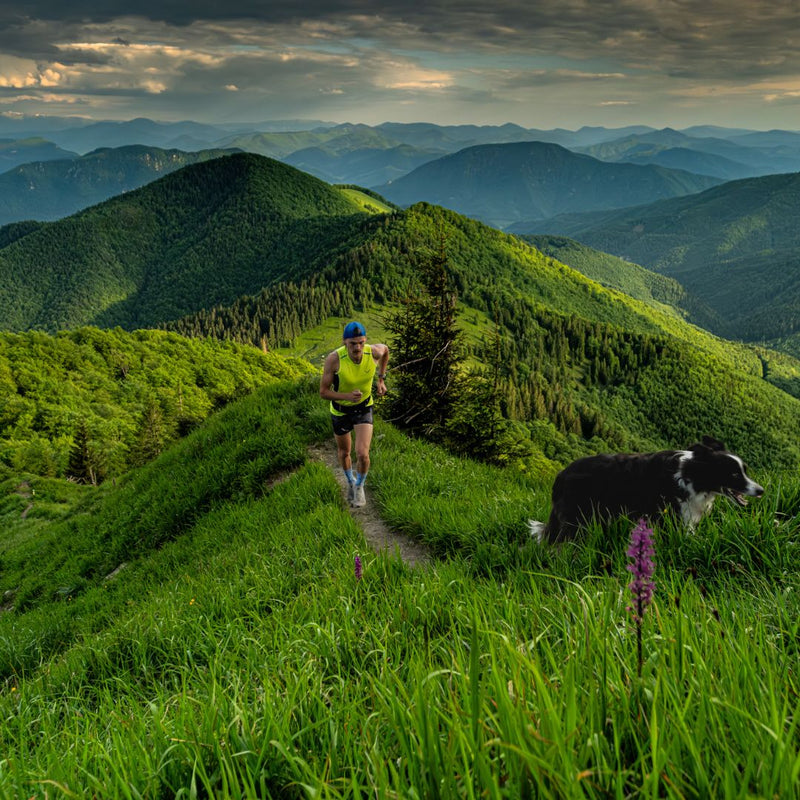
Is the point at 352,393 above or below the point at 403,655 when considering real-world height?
below

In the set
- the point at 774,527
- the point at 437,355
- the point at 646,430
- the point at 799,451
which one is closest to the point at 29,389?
the point at 437,355

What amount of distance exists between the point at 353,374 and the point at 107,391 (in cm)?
9612

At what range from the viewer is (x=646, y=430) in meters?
168

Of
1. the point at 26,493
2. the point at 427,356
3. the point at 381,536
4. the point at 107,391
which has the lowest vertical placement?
the point at 107,391

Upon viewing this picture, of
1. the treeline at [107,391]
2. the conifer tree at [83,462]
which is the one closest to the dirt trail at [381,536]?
the treeline at [107,391]

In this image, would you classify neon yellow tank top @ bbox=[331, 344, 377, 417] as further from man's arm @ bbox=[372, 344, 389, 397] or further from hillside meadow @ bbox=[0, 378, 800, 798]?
hillside meadow @ bbox=[0, 378, 800, 798]

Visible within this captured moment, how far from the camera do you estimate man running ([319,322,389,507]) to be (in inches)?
317

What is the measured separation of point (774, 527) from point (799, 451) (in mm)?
177543

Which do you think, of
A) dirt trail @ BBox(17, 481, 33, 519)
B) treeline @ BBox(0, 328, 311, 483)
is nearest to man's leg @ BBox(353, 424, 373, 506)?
treeline @ BBox(0, 328, 311, 483)

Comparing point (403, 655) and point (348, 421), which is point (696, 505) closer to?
point (403, 655)

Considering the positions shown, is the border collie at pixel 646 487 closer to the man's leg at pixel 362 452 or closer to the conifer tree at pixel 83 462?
the man's leg at pixel 362 452

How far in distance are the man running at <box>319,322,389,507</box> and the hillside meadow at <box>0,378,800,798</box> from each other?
0.43m

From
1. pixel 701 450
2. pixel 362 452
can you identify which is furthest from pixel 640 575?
pixel 362 452

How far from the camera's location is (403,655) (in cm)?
287
